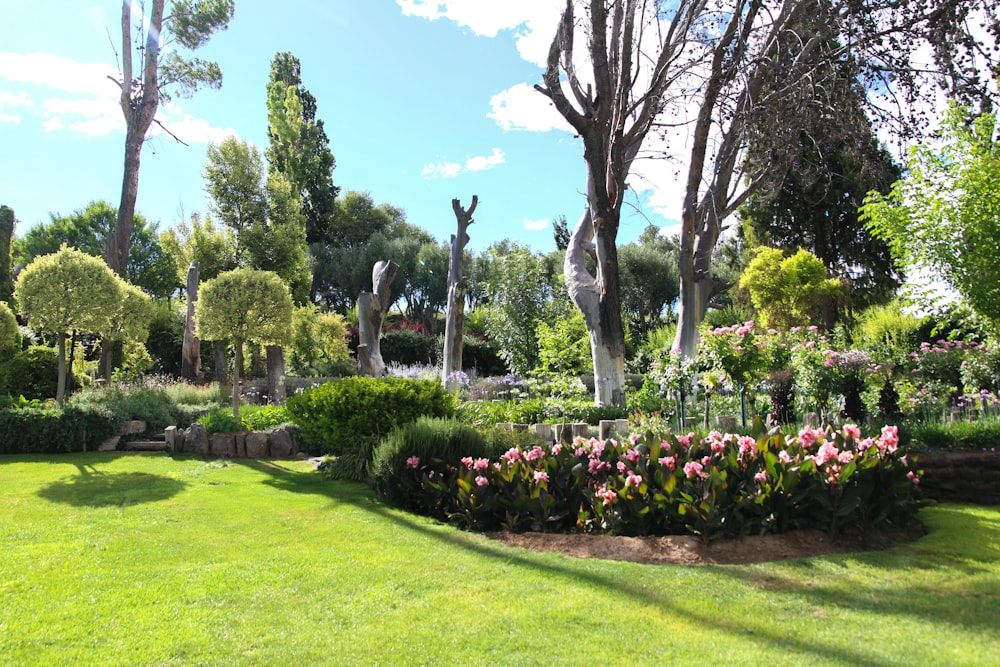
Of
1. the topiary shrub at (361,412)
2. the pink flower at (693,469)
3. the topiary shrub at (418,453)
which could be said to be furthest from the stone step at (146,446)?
the pink flower at (693,469)

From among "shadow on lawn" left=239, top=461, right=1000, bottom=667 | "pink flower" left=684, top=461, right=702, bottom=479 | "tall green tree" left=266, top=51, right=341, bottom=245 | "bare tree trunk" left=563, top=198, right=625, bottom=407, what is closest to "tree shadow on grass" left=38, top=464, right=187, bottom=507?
"shadow on lawn" left=239, top=461, right=1000, bottom=667

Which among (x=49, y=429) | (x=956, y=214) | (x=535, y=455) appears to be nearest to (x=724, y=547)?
(x=535, y=455)

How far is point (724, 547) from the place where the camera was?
13.6 ft

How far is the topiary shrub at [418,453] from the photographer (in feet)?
19.1

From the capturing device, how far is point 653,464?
462cm

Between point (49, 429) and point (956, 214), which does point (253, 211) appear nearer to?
point (49, 429)

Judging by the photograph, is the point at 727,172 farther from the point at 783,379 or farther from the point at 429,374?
the point at 429,374

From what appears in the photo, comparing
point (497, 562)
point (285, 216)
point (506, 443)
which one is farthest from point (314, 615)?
point (285, 216)

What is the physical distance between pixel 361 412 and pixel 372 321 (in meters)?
6.56

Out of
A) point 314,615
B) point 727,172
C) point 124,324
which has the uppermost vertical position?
point 727,172

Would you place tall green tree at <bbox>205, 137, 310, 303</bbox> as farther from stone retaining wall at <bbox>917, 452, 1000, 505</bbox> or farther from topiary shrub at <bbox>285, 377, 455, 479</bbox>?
stone retaining wall at <bbox>917, 452, 1000, 505</bbox>

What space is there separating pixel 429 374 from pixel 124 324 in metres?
6.78

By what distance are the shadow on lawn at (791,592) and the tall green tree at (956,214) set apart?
3417 mm

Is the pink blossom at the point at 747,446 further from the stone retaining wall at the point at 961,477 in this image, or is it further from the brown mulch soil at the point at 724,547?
the stone retaining wall at the point at 961,477
